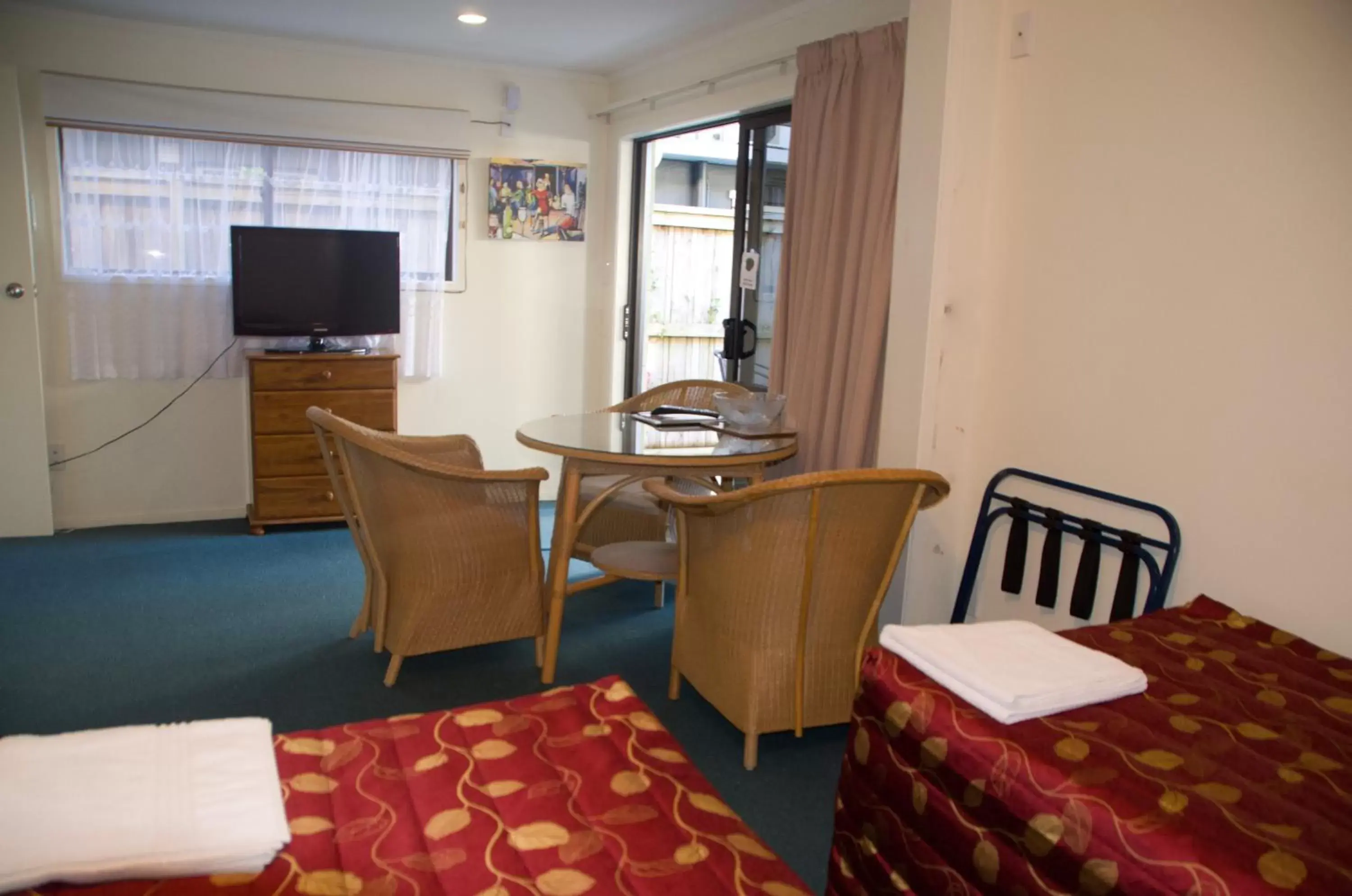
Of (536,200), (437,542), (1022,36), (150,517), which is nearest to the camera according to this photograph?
(1022,36)

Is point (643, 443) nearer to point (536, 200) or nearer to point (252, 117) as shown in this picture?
point (536, 200)

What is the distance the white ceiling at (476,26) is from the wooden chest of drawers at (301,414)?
1577 millimetres

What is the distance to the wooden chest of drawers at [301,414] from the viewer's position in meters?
4.65

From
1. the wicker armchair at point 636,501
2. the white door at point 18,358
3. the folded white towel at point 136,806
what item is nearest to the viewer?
the folded white towel at point 136,806

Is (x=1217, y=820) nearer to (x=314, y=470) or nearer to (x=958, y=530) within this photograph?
(x=958, y=530)

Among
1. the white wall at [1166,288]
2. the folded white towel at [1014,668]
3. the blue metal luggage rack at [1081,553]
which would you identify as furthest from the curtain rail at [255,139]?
the folded white towel at [1014,668]

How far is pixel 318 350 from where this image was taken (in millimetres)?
4922

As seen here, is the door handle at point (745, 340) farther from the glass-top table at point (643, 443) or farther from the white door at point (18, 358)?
the white door at point (18, 358)

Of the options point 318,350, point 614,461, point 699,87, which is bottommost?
point 614,461

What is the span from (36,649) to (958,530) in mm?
3109

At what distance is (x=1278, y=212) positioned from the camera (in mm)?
2105

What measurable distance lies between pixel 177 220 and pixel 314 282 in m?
0.72

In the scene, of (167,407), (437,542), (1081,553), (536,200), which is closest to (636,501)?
(437,542)

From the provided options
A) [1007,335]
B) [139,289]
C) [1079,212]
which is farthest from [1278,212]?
[139,289]
